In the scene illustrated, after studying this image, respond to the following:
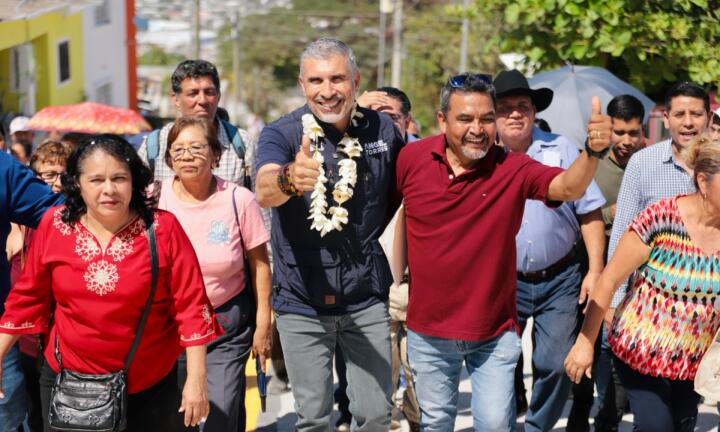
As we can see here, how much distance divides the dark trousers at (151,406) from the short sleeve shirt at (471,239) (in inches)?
49.2

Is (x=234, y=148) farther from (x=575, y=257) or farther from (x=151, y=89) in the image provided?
(x=151, y=89)

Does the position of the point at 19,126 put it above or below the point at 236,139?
below

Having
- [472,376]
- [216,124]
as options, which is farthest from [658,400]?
[216,124]

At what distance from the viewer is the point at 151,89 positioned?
61.1 metres

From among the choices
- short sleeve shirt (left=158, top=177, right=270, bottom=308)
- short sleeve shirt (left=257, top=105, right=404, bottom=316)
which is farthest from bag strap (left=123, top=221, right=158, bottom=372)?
short sleeve shirt (left=158, top=177, right=270, bottom=308)

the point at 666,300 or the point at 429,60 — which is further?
the point at 429,60

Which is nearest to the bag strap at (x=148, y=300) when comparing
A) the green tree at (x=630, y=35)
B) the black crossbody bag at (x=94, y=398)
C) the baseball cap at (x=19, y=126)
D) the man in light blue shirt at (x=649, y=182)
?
the black crossbody bag at (x=94, y=398)

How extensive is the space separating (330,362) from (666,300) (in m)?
1.66

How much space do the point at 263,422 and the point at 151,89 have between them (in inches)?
2200

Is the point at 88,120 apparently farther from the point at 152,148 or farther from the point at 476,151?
the point at 476,151

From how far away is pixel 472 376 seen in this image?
525 centimetres

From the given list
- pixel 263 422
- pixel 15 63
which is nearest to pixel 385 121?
pixel 263 422

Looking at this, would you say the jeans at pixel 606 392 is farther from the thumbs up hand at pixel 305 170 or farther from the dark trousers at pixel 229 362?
the thumbs up hand at pixel 305 170

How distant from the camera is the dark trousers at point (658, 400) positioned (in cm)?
498
